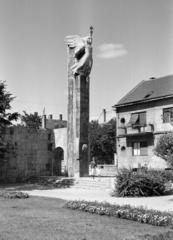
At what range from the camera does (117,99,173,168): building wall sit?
41.2 m

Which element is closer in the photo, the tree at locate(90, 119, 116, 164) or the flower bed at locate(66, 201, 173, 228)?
the flower bed at locate(66, 201, 173, 228)

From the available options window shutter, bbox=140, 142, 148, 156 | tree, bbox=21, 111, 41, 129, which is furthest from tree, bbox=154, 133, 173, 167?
tree, bbox=21, 111, 41, 129

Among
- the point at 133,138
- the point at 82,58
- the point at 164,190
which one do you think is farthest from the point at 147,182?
the point at 133,138

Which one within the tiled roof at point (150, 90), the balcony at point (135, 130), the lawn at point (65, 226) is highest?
the tiled roof at point (150, 90)

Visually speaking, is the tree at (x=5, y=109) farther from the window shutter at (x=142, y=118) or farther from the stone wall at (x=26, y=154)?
the window shutter at (x=142, y=118)

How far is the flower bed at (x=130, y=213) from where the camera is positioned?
1014 cm

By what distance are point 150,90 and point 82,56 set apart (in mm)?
15796

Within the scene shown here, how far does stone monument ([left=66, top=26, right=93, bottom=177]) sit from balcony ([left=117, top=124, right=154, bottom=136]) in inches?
504

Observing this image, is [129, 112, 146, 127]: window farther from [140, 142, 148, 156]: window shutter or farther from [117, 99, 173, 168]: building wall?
[140, 142, 148, 156]: window shutter

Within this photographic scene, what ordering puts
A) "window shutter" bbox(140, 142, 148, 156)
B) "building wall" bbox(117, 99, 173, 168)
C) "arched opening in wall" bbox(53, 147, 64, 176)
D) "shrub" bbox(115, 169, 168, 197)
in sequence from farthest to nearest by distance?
"window shutter" bbox(140, 142, 148, 156)
"building wall" bbox(117, 99, 173, 168)
"arched opening in wall" bbox(53, 147, 64, 176)
"shrub" bbox(115, 169, 168, 197)

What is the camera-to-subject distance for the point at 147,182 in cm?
1931

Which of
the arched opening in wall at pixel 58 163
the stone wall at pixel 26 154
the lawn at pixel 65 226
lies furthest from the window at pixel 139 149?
the lawn at pixel 65 226

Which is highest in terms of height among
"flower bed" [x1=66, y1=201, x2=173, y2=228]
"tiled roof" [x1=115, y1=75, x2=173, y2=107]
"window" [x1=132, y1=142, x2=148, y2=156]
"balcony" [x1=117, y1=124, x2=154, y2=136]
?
"tiled roof" [x1=115, y1=75, x2=173, y2=107]

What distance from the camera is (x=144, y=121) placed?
143 ft
